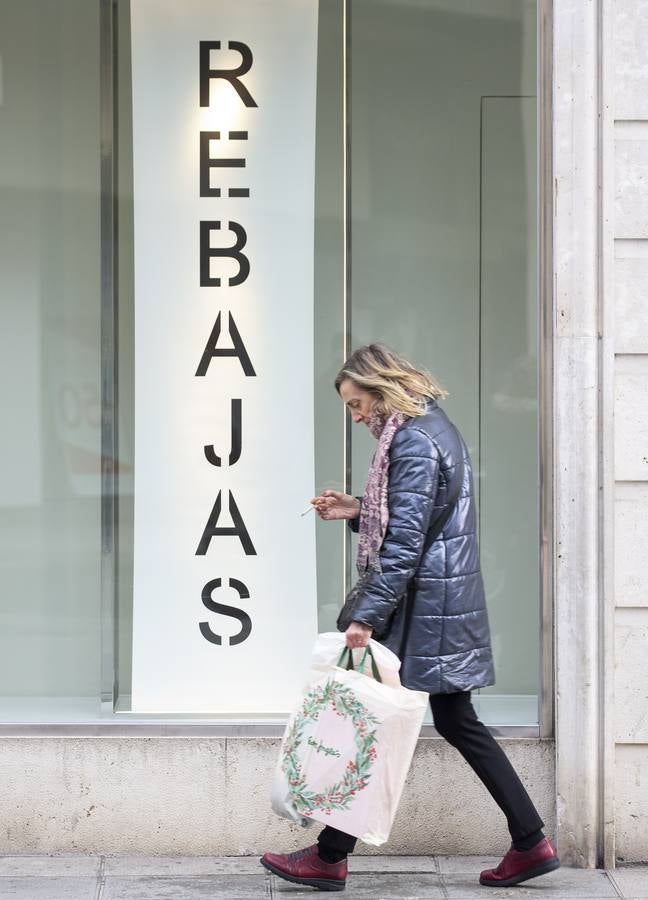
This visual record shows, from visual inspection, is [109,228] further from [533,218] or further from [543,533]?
[543,533]

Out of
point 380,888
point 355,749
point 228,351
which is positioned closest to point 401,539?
point 355,749

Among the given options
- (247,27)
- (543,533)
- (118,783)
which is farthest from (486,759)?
(247,27)

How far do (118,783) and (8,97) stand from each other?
9.91ft

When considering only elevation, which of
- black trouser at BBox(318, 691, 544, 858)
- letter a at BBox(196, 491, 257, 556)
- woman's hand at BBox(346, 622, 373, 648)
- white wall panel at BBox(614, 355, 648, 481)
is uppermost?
white wall panel at BBox(614, 355, 648, 481)

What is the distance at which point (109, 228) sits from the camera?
18.6ft

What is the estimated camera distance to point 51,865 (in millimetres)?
5027

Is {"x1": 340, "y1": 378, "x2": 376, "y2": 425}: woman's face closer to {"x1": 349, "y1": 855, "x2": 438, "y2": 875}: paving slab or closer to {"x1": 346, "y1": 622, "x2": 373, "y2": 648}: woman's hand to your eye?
{"x1": 346, "y1": 622, "x2": 373, "y2": 648}: woman's hand

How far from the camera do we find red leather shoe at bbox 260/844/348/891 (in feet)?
15.3

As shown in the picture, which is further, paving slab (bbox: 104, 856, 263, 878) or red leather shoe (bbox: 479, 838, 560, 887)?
paving slab (bbox: 104, 856, 263, 878)

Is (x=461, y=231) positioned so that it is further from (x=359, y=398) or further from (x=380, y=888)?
(x=380, y=888)

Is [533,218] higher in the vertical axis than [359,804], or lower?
higher

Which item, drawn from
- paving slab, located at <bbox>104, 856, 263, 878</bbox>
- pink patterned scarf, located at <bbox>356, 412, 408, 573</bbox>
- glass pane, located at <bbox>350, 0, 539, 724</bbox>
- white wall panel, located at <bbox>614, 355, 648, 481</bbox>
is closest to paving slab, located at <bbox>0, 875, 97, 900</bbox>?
paving slab, located at <bbox>104, 856, 263, 878</bbox>

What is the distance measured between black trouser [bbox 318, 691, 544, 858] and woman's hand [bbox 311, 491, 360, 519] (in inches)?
29.1

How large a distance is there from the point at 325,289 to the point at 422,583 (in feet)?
5.43
